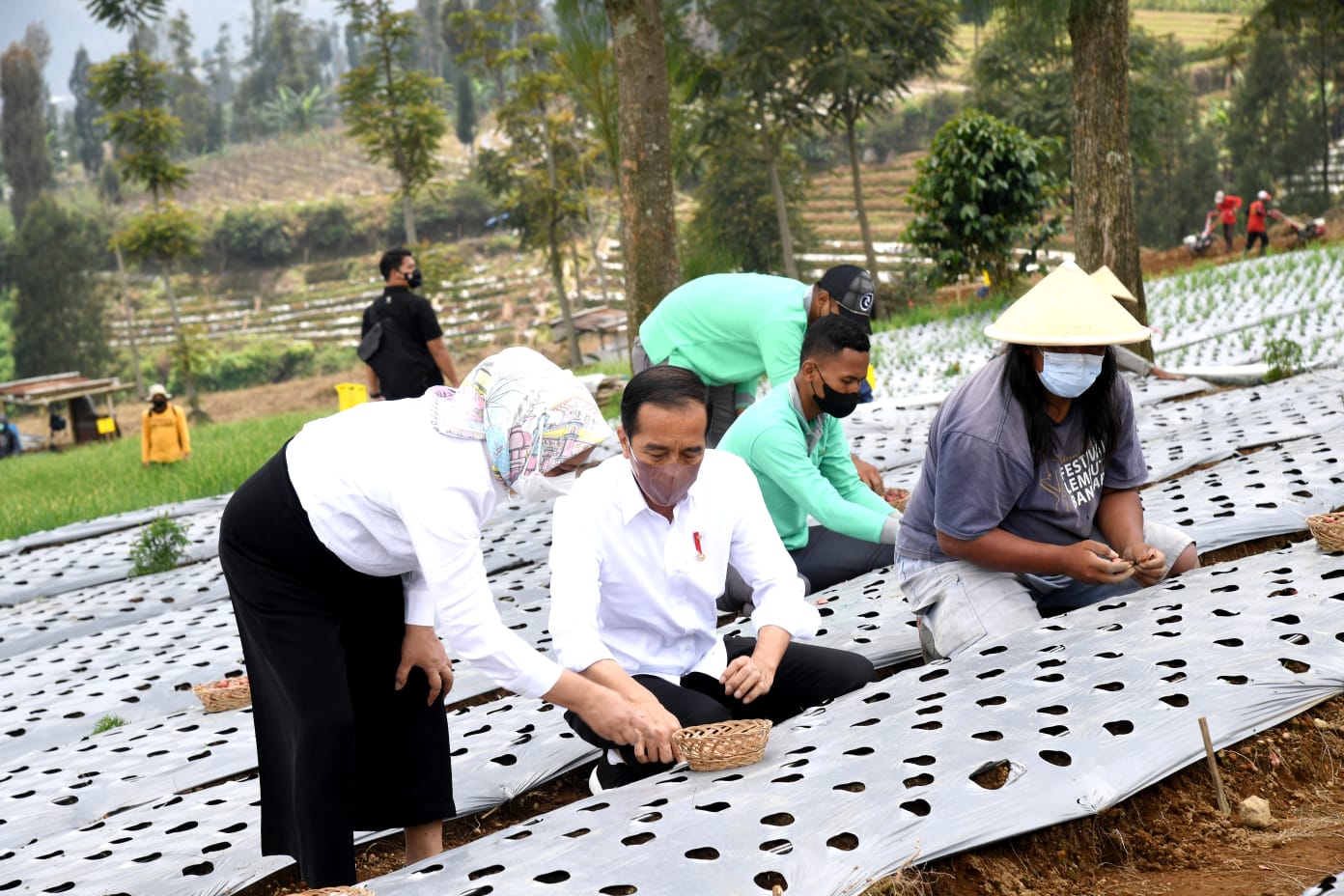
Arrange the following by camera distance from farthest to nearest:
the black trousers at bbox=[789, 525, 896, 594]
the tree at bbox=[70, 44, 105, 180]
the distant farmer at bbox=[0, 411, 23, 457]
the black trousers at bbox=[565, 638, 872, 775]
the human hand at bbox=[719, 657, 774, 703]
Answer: the tree at bbox=[70, 44, 105, 180], the distant farmer at bbox=[0, 411, 23, 457], the black trousers at bbox=[789, 525, 896, 594], the black trousers at bbox=[565, 638, 872, 775], the human hand at bbox=[719, 657, 774, 703]

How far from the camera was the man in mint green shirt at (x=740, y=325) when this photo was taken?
4.02 meters

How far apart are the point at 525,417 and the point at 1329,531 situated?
212 centimetres

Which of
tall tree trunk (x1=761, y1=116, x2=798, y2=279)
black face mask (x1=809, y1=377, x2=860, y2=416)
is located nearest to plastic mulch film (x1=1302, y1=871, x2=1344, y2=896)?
black face mask (x1=809, y1=377, x2=860, y2=416)

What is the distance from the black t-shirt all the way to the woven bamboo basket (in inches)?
192

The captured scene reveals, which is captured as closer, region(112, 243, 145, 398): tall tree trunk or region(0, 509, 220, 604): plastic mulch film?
region(0, 509, 220, 604): plastic mulch film

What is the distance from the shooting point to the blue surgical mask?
2.86 m

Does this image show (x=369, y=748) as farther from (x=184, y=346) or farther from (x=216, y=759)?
(x=184, y=346)

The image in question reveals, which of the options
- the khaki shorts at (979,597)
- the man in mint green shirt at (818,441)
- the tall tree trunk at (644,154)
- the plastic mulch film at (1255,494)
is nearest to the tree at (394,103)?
the tall tree trunk at (644,154)

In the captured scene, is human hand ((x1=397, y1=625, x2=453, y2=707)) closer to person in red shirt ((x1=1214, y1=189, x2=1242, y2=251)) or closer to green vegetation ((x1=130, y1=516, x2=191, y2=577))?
green vegetation ((x1=130, y1=516, x2=191, y2=577))

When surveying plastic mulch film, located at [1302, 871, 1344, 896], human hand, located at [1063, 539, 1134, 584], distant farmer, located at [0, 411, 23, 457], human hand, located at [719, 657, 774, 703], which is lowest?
distant farmer, located at [0, 411, 23, 457]

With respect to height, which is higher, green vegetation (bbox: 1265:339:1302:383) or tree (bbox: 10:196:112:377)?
tree (bbox: 10:196:112:377)

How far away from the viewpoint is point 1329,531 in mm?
3055

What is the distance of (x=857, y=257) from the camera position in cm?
4038

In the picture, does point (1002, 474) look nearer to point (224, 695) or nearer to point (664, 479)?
point (664, 479)
